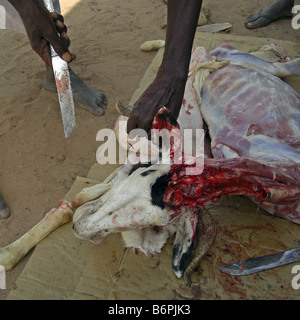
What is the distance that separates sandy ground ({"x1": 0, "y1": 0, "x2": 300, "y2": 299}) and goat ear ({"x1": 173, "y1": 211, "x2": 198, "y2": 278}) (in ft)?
3.30

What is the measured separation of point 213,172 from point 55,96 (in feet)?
7.61

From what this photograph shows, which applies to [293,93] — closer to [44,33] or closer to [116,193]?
[116,193]

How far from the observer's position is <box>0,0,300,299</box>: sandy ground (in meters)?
2.66

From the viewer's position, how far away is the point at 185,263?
5.75 ft

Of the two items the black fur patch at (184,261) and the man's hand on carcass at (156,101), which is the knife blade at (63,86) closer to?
the man's hand on carcass at (156,101)

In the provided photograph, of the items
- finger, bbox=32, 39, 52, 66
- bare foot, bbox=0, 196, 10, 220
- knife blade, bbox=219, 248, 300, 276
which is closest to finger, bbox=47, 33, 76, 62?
finger, bbox=32, 39, 52, 66

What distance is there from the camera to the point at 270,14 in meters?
4.34

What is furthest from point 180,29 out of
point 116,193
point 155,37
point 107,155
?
point 155,37

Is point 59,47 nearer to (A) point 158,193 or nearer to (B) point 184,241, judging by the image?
(A) point 158,193

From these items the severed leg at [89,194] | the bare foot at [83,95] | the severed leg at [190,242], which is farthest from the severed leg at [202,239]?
the bare foot at [83,95]

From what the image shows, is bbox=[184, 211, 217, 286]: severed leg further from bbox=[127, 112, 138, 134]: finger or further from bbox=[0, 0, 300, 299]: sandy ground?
bbox=[0, 0, 300, 299]: sandy ground

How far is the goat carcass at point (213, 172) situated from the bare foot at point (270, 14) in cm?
211

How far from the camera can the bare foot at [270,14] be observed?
433 cm

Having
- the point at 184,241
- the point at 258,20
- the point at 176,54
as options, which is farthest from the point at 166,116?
the point at 258,20
